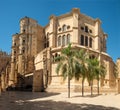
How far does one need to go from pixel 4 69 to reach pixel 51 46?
2464cm

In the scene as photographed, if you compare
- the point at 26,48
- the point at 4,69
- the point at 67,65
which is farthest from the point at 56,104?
the point at 4,69

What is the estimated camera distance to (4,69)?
231 feet

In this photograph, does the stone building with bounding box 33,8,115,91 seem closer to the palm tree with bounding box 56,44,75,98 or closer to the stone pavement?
the palm tree with bounding box 56,44,75,98

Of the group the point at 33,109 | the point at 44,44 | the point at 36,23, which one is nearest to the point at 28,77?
the point at 44,44

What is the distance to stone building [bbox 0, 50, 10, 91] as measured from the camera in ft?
195

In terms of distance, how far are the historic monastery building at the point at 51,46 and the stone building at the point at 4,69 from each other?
349 centimetres

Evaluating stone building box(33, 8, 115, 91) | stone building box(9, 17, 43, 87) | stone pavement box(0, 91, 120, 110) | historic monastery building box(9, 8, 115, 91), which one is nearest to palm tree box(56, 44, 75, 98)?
stone pavement box(0, 91, 120, 110)

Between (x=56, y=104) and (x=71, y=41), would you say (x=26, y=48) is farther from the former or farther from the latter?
(x=56, y=104)

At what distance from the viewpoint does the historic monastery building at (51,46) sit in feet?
153

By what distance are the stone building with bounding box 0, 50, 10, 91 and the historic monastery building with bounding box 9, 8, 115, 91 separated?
3.49m

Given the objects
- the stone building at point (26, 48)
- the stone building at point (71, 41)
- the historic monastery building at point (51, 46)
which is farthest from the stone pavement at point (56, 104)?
the stone building at point (26, 48)

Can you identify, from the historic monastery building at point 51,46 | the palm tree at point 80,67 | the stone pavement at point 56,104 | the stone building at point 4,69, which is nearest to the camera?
the stone pavement at point 56,104

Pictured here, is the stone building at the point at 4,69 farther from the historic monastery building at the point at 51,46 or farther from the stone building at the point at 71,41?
the stone building at the point at 71,41

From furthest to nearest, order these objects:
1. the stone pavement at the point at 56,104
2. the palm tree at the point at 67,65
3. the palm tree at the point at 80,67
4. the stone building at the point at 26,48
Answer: the stone building at the point at 26,48
the palm tree at the point at 80,67
the palm tree at the point at 67,65
the stone pavement at the point at 56,104
